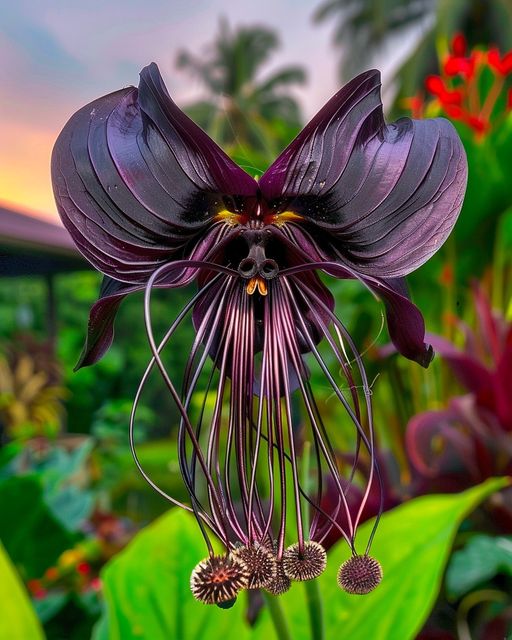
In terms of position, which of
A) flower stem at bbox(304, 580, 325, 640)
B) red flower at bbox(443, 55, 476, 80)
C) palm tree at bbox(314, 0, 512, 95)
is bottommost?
flower stem at bbox(304, 580, 325, 640)

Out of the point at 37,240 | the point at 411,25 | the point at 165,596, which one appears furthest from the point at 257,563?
the point at 411,25

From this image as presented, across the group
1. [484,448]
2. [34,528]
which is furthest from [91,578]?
[484,448]

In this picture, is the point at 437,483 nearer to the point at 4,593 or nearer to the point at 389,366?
the point at 389,366

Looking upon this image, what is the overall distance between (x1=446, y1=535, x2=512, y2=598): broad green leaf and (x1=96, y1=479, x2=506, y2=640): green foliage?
34mm

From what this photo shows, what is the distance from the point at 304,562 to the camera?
26 centimetres

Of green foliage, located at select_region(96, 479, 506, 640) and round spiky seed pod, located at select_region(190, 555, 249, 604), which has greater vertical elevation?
round spiky seed pod, located at select_region(190, 555, 249, 604)

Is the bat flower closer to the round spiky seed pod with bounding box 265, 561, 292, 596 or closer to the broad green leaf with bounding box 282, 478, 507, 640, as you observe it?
the round spiky seed pod with bounding box 265, 561, 292, 596

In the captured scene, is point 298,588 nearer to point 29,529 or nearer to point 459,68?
point 29,529

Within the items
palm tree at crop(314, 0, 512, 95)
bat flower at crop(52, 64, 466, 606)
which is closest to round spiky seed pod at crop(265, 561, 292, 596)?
bat flower at crop(52, 64, 466, 606)

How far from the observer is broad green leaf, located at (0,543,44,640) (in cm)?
47

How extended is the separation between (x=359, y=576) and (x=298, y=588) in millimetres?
247

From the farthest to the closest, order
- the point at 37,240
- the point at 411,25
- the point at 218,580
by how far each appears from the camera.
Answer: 1. the point at 411,25
2. the point at 37,240
3. the point at 218,580

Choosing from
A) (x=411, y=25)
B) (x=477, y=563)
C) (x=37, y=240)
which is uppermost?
(x=411, y=25)

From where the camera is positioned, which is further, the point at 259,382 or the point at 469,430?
the point at 469,430
